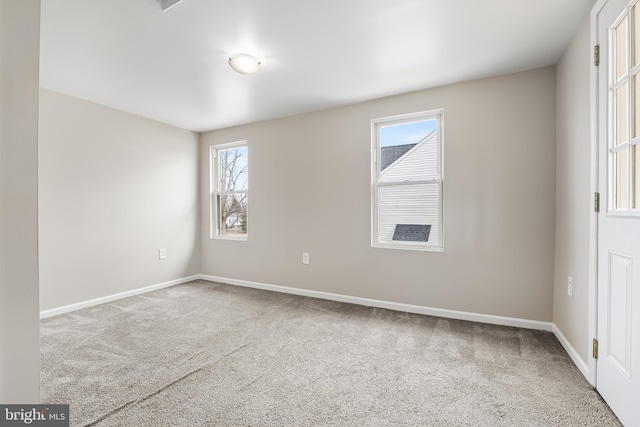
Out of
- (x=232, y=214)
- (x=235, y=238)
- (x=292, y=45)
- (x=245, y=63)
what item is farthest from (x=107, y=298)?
(x=292, y=45)

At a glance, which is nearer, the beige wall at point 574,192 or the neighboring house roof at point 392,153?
the beige wall at point 574,192

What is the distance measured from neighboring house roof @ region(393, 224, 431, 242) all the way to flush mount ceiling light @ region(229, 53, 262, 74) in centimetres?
206

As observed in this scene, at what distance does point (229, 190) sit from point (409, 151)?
8.85ft

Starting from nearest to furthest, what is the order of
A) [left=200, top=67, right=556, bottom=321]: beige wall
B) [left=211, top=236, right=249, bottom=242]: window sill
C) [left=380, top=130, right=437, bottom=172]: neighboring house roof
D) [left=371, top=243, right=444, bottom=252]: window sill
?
[left=200, top=67, right=556, bottom=321]: beige wall < [left=371, top=243, right=444, bottom=252]: window sill < [left=380, top=130, right=437, bottom=172]: neighboring house roof < [left=211, top=236, right=249, bottom=242]: window sill

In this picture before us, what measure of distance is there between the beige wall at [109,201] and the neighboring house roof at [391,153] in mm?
2927

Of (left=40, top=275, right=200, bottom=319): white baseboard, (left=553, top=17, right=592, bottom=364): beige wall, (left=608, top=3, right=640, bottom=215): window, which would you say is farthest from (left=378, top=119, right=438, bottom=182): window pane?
(left=40, top=275, right=200, bottom=319): white baseboard

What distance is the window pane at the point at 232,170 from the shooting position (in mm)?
4297

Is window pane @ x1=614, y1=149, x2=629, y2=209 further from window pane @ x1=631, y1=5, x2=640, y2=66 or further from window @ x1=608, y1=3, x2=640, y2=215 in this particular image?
window pane @ x1=631, y1=5, x2=640, y2=66

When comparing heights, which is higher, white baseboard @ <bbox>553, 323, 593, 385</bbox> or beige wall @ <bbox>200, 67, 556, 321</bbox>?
beige wall @ <bbox>200, 67, 556, 321</bbox>

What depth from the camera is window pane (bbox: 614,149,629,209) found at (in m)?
1.46

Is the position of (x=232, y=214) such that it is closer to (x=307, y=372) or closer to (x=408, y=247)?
(x=408, y=247)

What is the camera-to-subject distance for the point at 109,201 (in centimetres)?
348

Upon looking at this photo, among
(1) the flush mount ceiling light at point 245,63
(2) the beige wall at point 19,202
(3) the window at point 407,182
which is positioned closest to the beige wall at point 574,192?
(3) the window at point 407,182

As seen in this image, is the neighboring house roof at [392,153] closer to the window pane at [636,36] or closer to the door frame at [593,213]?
the door frame at [593,213]
